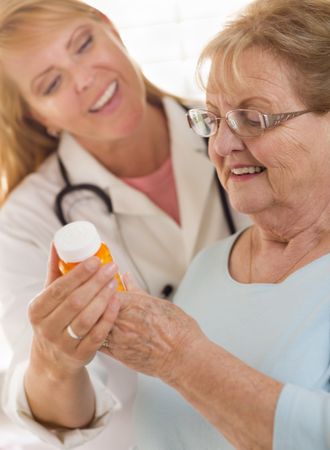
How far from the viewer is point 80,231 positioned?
1.11 meters

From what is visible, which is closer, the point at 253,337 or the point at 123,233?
the point at 253,337

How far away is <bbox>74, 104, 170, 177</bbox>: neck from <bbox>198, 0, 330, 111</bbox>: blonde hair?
600 millimetres

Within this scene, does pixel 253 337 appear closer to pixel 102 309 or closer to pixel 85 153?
pixel 102 309

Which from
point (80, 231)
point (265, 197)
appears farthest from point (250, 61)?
point (80, 231)

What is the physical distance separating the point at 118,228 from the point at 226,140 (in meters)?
0.58

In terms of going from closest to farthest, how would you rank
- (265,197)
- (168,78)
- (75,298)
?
1. (75,298)
2. (265,197)
3. (168,78)

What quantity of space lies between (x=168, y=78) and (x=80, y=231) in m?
0.95

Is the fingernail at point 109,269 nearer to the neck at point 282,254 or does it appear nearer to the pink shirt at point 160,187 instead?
the neck at point 282,254

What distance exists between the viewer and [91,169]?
1.75 meters

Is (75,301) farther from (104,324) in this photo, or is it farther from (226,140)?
(226,140)

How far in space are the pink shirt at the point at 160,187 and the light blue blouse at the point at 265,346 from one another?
1.03 feet

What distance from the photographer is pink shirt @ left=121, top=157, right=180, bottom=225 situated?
5.81ft

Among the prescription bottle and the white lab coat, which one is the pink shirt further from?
the prescription bottle

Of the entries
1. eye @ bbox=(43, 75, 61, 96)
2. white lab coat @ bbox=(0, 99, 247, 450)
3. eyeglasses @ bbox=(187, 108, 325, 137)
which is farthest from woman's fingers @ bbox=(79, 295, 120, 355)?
eye @ bbox=(43, 75, 61, 96)
